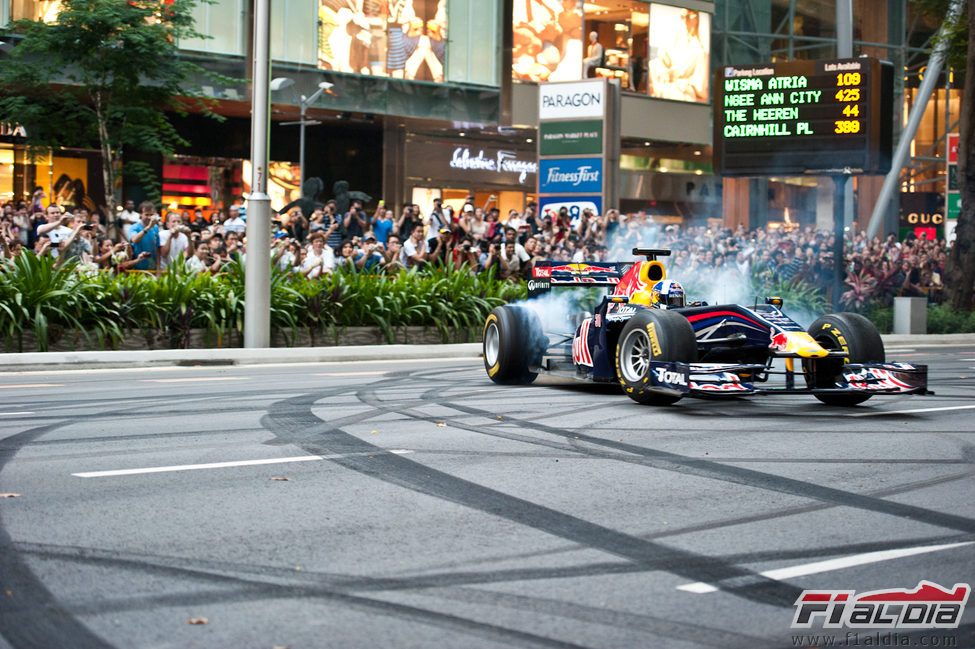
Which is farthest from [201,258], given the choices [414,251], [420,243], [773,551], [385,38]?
[385,38]

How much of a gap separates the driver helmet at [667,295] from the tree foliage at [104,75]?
1127 cm

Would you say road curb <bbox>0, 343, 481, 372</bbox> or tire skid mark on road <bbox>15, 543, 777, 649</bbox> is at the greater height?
road curb <bbox>0, 343, 481, 372</bbox>

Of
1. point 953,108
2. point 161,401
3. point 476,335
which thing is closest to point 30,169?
point 476,335

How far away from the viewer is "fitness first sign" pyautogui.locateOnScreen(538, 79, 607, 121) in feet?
95.0

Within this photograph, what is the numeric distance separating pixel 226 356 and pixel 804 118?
523 inches

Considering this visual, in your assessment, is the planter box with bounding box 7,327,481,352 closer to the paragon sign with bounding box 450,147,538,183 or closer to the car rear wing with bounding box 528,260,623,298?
the car rear wing with bounding box 528,260,623,298

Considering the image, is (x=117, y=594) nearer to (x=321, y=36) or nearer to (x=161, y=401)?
(x=161, y=401)

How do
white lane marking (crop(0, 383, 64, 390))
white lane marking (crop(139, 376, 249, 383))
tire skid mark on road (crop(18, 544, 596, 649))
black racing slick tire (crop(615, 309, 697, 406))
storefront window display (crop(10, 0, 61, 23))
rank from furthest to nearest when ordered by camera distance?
storefront window display (crop(10, 0, 61, 23)) < white lane marking (crop(139, 376, 249, 383)) < white lane marking (crop(0, 383, 64, 390)) < black racing slick tire (crop(615, 309, 697, 406)) < tire skid mark on road (crop(18, 544, 596, 649))

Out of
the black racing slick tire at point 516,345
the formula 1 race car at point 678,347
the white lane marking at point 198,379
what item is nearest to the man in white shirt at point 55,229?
the white lane marking at point 198,379

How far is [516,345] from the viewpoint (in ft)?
42.4

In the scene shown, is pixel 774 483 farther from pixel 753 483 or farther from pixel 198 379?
pixel 198 379

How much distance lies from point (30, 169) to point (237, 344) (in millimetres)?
17929

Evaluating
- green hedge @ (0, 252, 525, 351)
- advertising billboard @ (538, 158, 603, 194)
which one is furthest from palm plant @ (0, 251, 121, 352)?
advertising billboard @ (538, 158, 603, 194)

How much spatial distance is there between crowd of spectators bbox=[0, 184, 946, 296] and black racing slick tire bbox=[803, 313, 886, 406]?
18.1 feet
